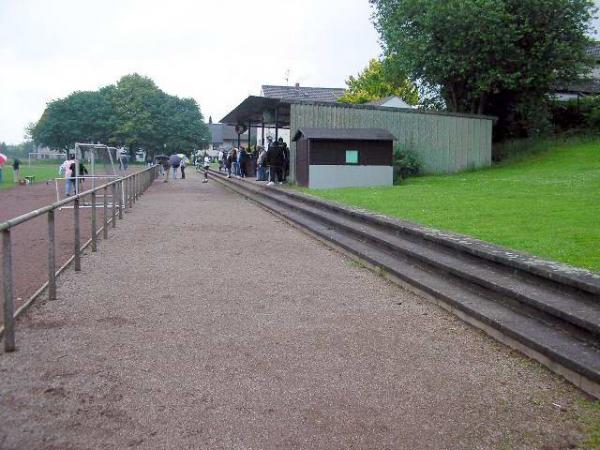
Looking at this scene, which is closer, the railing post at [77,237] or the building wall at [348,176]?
the railing post at [77,237]

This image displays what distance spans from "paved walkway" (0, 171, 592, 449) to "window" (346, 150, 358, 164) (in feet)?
45.5

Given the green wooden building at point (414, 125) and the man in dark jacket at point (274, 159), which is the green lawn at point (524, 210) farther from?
the man in dark jacket at point (274, 159)

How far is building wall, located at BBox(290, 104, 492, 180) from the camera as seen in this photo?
76.1ft

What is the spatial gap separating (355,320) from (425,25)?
2699 cm

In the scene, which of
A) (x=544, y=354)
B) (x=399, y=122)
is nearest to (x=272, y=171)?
(x=399, y=122)

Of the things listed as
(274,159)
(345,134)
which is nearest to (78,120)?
(274,159)

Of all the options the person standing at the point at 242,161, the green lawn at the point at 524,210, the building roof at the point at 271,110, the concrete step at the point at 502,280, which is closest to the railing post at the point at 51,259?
the concrete step at the point at 502,280

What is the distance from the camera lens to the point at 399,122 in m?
24.8

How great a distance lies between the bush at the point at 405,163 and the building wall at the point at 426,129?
1.49 ft

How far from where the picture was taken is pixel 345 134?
→ 835 inches

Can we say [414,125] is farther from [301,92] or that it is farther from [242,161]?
[301,92]

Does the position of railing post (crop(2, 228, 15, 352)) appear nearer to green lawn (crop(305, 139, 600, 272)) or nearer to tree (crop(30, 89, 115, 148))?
green lawn (crop(305, 139, 600, 272))

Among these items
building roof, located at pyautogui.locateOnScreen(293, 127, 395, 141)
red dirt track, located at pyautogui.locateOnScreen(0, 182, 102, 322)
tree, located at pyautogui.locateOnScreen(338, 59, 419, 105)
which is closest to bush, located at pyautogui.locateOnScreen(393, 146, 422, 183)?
building roof, located at pyautogui.locateOnScreen(293, 127, 395, 141)

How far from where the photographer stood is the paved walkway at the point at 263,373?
3432 mm
